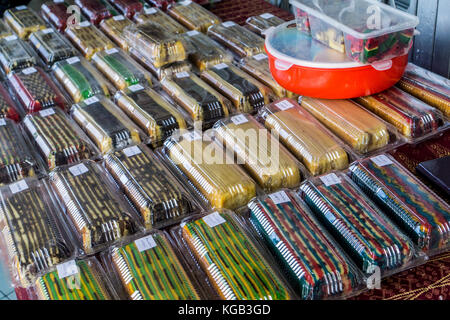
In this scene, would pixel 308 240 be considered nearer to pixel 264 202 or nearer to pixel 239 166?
pixel 264 202

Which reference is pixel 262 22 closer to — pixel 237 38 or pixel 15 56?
Result: pixel 237 38

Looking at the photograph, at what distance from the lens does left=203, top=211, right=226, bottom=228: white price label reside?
5.98 ft

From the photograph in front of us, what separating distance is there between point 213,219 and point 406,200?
0.72 m

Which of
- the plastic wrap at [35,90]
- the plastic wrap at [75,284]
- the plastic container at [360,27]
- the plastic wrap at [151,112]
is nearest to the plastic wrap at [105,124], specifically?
the plastic wrap at [151,112]

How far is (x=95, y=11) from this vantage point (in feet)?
12.1

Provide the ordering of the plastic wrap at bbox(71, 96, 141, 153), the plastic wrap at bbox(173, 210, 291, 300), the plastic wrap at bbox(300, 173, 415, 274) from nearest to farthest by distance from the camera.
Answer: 1. the plastic wrap at bbox(173, 210, 291, 300)
2. the plastic wrap at bbox(300, 173, 415, 274)
3. the plastic wrap at bbox(71, 96, 141, 153)

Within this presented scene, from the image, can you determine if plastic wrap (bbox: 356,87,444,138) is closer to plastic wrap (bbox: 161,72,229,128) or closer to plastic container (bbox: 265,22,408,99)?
plastic container (bbox: 265,22,408,99)

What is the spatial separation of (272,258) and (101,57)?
6.21 feet

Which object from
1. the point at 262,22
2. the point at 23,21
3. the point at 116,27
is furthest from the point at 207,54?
the point at 23,21

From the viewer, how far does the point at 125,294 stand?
167cm

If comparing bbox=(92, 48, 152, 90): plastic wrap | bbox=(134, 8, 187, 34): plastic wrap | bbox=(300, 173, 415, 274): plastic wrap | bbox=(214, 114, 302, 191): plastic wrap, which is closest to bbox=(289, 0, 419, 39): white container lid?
bbox=(214, 114, 302, 191): plastic wrap

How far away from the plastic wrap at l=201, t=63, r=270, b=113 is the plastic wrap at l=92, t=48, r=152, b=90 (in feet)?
1.22

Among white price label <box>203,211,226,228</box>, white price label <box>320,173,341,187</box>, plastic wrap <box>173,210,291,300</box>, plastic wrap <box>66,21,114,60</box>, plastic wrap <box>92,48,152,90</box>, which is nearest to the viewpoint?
plastic wrap <box>173,210,291,300</box>
